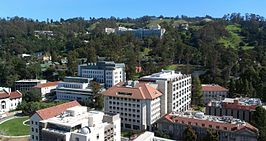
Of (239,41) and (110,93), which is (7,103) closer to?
(110,93)

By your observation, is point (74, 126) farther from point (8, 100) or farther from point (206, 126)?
point (8, 100)

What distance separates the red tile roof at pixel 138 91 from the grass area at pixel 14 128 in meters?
12.4

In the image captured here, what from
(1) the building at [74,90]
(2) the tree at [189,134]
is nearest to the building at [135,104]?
(2) the tree at [189,134]

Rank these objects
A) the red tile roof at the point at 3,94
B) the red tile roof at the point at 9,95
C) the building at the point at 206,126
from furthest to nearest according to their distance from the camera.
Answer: the red tile roof at the point at 9,95 → the red tile roof at the point at 3,94 → the building at the point at 206,126

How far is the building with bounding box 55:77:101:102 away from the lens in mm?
59844

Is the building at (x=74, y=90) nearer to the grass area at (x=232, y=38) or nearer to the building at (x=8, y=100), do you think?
the building at (x=8, y=100)

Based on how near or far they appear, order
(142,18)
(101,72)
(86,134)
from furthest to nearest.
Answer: (142,18), (101,72), (86,134)

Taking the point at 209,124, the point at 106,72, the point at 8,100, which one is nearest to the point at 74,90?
the point at 106,72

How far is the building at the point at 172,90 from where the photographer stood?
46.8 meters

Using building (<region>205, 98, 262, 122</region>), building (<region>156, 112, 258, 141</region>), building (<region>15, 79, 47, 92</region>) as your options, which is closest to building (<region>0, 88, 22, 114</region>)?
building (<region>15, 79, 47, 92</region>)

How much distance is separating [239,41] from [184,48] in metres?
31.6

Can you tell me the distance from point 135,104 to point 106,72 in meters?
22.2

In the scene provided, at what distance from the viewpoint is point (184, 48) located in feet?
270

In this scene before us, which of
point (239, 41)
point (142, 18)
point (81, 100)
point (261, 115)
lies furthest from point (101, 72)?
point (142, 18)
